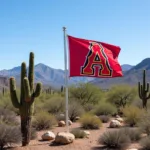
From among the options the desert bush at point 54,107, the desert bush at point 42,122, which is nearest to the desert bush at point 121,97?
the desert bush at point 54,107

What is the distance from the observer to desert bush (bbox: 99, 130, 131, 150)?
43.8 feet

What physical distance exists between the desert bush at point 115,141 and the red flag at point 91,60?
252 cm

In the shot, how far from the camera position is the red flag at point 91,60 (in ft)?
46.3

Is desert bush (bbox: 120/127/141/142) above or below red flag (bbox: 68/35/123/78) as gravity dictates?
below

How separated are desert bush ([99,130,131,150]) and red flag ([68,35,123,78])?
8.28ft

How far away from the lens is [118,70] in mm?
14438

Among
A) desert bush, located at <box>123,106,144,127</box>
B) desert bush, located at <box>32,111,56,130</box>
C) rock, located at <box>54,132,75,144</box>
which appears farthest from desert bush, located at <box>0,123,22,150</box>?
desert bush, located at <box>123,106,144,127</box>

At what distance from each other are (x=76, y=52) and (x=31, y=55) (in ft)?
6.54

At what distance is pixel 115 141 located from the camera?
13406 mm

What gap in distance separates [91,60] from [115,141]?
358 centimetres

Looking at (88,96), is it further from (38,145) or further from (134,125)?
(38,145)

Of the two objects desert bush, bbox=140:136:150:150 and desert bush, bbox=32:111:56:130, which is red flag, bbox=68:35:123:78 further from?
desert bush, bbox=32:111:56:130

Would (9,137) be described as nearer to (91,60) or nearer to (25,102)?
(25,102)

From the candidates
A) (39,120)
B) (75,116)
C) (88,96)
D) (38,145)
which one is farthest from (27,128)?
(88,96)
